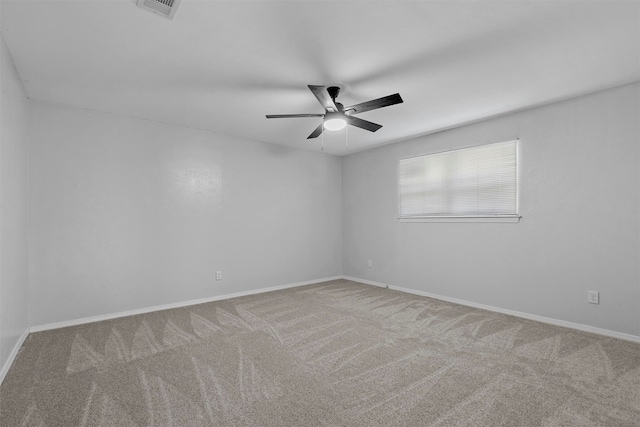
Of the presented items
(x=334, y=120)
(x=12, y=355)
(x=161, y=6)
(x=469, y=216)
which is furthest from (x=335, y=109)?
(x=12, y=355)

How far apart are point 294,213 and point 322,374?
A: 341cm

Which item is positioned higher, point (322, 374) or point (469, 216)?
point (469, 216)

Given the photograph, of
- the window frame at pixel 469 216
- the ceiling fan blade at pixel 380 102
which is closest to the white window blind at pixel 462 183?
the window frame at pixel 469 216

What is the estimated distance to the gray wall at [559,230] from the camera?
9.68 ft

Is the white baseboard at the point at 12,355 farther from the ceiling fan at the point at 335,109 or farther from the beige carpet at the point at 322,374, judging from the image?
the ceiling fan at the point at 335,109

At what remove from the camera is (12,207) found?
2.48m

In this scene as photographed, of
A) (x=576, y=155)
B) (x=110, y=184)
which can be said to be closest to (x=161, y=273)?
(x=110, y=184)

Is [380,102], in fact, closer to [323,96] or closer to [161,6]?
[323,96]

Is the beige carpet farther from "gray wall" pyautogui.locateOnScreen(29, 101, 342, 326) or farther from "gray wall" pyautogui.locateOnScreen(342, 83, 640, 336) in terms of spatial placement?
"gray wall" pyautogui.locateOnScreen(29, 101, 342, 326)

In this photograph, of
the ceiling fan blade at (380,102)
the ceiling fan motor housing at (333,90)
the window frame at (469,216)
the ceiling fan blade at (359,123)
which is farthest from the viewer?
the window frame at (469,216)

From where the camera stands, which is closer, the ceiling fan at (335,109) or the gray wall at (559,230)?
the ceiling fan at (335,109)

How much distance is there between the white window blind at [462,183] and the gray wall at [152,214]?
1.86 m

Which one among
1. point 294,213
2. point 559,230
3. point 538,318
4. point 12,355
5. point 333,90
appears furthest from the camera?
point 294,213

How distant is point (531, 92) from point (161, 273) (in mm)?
4845
